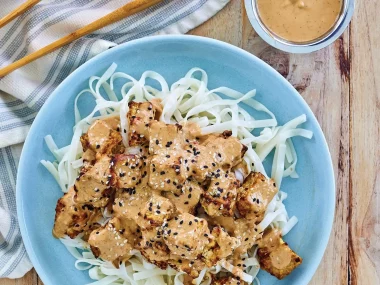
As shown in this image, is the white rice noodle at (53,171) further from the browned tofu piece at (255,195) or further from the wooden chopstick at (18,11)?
the browned tofu piece at (255,195)

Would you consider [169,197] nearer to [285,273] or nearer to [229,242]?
[229,242]

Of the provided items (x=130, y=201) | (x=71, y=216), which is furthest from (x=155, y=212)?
(x=71, y=216)

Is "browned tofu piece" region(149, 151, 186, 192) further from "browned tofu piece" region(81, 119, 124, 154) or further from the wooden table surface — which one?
the wooden table surface

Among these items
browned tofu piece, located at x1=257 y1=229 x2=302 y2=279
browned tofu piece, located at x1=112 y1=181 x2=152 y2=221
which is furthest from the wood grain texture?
browned tofu piece, located at x1=112 y1=181 x2=152 y2=221

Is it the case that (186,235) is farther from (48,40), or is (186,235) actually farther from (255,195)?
(48,40)

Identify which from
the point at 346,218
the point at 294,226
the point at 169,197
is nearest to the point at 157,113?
the point at 169,197
